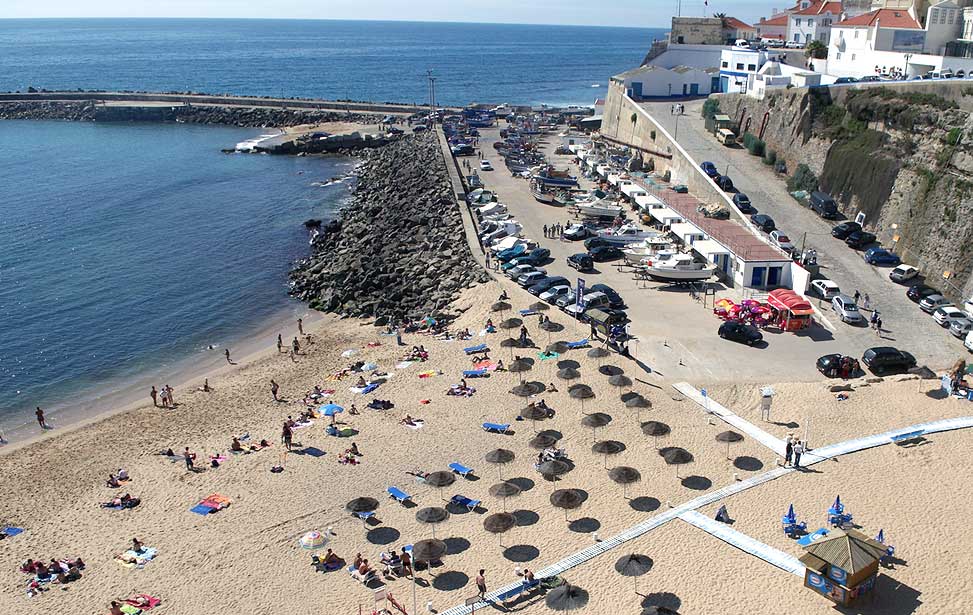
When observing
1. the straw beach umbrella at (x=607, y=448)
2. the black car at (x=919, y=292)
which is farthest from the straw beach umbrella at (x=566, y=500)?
the black car at (x=919, y=292)

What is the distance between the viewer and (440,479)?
827 inches

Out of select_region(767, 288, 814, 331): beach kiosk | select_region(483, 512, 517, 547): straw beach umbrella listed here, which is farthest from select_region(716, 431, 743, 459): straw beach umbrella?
select_region(767, 288, 814, 331): beach kiosk

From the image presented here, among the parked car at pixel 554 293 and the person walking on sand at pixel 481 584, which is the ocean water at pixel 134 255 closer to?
the parked car at pixel 554 293

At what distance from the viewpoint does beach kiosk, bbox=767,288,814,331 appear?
30.0 metres

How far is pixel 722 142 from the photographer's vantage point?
2093 inches

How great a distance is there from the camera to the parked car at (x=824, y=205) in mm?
40906

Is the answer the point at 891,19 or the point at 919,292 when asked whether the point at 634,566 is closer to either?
the point at 919,292

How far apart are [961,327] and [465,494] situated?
19726mm

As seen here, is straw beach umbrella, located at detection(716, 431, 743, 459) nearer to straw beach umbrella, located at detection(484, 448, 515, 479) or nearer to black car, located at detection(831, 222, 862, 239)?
straw beach umbrella, located at detection(484, 448, 515, 479)

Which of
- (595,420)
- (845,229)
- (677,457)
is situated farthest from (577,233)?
(677,457)

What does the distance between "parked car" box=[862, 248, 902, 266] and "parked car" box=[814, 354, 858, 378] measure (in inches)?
415

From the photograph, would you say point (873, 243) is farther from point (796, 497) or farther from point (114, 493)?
point (114, 493)

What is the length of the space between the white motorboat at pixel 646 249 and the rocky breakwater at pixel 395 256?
7.00 metres

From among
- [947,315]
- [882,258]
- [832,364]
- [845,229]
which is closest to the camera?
[832,364]
